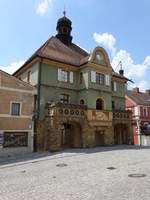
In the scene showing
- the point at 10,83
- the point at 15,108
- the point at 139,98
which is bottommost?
the point at 15,108

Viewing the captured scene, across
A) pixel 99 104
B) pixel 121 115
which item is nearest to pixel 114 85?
pixel 121 115

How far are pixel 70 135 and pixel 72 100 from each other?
4.52 metres

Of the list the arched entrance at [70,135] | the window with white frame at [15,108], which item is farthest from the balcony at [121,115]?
the window with white frame at [15,108]

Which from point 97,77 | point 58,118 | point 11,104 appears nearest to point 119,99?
point 97,77

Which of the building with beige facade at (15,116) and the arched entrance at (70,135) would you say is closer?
the building with beige facade at (15,116)

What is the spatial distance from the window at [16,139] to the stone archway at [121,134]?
563 inches

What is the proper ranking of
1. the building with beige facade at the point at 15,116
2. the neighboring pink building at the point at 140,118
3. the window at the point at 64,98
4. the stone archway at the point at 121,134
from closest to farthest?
the building with beige facade at the point at 15,116
the window at the point at 64,98
the stone archway at the point at 121,134
the neighboring pink building at the point at 140,118

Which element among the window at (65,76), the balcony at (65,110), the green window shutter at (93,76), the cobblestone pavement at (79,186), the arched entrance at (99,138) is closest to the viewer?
the cobblestone pavement at (79,186)

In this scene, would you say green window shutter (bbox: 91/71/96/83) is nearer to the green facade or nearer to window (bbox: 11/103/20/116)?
the green facade

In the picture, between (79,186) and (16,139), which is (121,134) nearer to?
(16,139)

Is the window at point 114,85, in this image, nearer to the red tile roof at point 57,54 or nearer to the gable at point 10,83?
the red tile roof at point 57,54

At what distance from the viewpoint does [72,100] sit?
24.0 meters

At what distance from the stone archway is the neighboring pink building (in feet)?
32.7

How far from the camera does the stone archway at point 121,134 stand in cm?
2678
